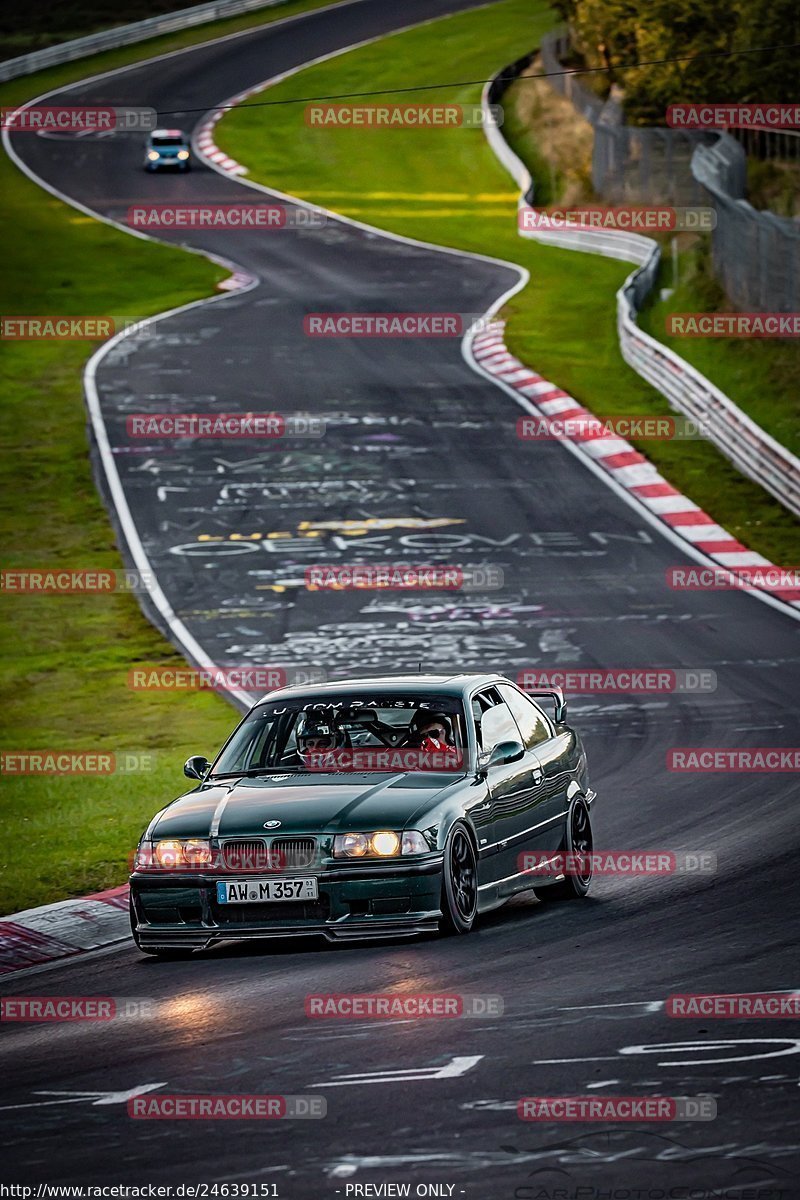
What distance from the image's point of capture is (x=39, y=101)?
236 ft

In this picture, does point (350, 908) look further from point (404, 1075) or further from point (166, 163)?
point (166, 163)

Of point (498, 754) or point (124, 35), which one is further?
point (124, 35)

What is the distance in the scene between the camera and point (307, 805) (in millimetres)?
10195

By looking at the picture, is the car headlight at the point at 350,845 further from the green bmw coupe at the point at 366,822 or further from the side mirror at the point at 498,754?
the side mirror at the point at 498,754

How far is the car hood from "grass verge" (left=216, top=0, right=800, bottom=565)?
14471 mm

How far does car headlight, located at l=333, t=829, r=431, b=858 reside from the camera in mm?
9898

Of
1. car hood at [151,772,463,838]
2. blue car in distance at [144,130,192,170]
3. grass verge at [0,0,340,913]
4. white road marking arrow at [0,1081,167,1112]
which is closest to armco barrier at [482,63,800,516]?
grass verge at [0,0,340,913]

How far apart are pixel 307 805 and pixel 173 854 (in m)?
0.72

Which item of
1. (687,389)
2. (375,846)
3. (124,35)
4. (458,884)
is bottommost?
(124,35)

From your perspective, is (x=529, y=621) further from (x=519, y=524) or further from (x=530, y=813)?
(x=530, y=813)

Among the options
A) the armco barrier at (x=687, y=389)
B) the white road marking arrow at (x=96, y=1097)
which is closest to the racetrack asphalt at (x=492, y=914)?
the white road marking arrow at (x=96, y=1097)

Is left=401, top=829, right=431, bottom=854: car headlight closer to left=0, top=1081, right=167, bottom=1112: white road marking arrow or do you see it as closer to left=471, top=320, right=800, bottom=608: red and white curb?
left=0, top=1081, right=167, bottom=1112: white road marking arrow

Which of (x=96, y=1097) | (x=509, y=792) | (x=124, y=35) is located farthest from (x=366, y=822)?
(x=124, y=35)

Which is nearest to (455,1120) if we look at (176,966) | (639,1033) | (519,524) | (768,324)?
(639,1033)
